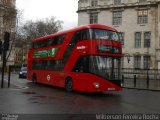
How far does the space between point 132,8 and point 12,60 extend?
5070 cm

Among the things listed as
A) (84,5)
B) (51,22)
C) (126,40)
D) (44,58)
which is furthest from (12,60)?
(44,58)

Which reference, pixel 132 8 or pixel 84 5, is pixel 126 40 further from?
pixel 84 5

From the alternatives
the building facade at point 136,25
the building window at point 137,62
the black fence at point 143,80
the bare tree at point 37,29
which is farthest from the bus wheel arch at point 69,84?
the bare tree at point 37,29

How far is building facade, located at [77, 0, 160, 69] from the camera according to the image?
54.7 metres

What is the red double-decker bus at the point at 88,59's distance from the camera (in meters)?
20.3

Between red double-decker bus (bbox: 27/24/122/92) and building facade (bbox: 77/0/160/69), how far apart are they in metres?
31.3

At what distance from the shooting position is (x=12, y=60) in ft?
323

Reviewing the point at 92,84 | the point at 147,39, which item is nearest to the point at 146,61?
the point at 147,39

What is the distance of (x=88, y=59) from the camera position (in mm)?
20594

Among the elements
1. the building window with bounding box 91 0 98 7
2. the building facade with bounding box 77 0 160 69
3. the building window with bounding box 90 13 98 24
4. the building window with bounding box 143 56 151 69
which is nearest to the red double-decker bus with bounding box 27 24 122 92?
the building facade with bounding box 77 0 160 69

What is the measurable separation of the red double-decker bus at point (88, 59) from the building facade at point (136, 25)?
3134 cm

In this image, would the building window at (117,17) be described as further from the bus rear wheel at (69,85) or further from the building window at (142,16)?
the bus rear wheel at (69,85)

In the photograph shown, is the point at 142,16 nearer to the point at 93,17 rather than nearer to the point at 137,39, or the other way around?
the point at 137,39

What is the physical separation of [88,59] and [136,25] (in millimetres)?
37602
